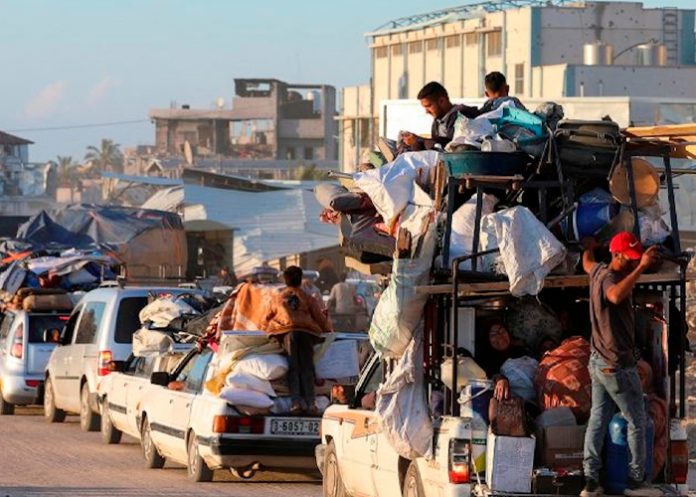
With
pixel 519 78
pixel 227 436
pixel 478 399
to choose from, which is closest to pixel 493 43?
pixel 519 78

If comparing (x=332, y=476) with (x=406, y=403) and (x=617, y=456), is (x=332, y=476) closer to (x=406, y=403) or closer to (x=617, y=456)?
(x=406, y=403)

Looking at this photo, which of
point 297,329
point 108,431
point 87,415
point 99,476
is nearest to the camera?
point 297,329

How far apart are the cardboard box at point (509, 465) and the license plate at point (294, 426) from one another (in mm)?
5453

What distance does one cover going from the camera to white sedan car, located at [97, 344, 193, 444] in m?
19.0

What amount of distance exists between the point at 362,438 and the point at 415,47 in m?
73.1

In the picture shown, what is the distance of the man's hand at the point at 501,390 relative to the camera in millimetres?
11000

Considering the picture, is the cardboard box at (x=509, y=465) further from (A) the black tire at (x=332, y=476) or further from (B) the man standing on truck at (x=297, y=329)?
(B) the man standing on truck at (x=297, y=329)

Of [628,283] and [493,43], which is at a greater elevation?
[493,43]

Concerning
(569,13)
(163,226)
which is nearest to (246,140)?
(569,13)

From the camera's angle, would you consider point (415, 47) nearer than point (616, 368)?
No

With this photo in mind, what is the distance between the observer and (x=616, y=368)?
1092 cm

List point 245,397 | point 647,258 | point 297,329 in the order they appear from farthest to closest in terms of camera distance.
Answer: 1. point 297,329
2. point 245,397
3. point 647,258

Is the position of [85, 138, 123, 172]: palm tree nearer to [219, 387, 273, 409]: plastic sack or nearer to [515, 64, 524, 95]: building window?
[515, 64, 524, 95]: building window

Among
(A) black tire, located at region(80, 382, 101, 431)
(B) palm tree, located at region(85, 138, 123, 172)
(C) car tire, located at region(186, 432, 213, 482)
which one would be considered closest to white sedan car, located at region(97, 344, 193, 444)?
(A) black tire, located at region(80, 382, 101, 431)
